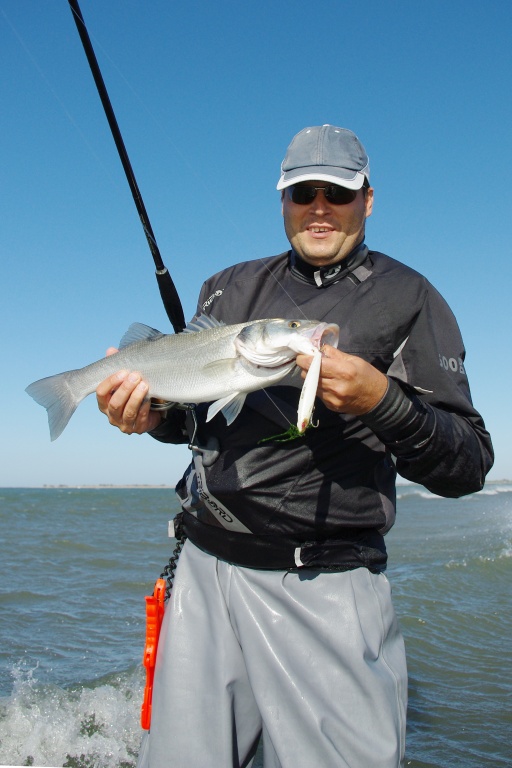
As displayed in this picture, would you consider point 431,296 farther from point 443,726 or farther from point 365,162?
point 443,726

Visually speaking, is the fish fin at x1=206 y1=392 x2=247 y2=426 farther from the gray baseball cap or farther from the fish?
the gray baseball cap

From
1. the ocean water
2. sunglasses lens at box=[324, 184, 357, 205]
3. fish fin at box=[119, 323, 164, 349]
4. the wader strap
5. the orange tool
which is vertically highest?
sunglasses lens at box=[324, 184, 357, 205]

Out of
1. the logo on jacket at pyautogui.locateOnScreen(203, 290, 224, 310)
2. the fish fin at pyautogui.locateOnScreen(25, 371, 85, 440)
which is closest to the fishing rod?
the logo on jacket at pyautogui.locateOnScreen(203, 290, 224, 310)

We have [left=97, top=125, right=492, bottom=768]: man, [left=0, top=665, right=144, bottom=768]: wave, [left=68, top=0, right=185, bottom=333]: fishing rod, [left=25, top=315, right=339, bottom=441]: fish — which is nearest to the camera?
[left=97, top=125, right=492, bottom=768]: man

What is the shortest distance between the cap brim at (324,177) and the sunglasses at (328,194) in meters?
0.04

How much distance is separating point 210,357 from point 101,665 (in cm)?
498

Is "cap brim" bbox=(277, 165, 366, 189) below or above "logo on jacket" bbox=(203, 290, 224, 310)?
above

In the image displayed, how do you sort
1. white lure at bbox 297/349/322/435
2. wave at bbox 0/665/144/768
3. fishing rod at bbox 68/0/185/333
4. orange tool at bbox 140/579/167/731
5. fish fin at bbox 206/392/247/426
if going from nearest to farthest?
white lure at bbox 297/349/322/435
fish fin at bbox 206/392/247/426
orange tool at bbox 140/579/167/731
fishing rod at bbox 68/0/185/333
wave at bbox 0/665/144/768

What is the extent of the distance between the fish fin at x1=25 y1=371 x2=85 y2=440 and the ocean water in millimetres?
2842

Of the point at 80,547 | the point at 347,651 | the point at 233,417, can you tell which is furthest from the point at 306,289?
the point at 80,547

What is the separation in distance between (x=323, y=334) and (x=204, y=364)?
30.6 inches

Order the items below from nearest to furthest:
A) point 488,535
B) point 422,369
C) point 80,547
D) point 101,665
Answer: point 422,369
point 101,665
point 80,547
point 488,535

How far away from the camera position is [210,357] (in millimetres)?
3113

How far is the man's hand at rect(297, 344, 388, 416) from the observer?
2381 millimetres
